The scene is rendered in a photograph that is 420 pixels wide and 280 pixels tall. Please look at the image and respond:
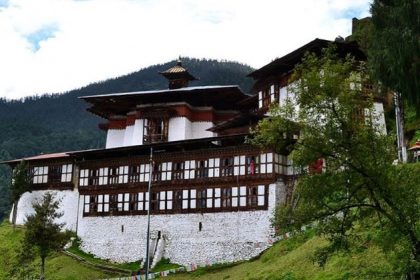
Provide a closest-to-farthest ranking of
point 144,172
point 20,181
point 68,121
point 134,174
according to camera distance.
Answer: point 144,172 → point 134,174 → point 20,181 → point 68,121

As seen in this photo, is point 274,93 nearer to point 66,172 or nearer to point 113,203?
point 113,203

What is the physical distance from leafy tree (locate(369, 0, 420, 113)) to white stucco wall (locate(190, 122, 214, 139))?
34.4 metres

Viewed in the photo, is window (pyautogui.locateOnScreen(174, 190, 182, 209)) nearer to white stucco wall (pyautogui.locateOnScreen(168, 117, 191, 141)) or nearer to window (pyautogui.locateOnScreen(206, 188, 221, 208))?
window (pyautogui.locateOnScreen(206, 188, 221, 208))

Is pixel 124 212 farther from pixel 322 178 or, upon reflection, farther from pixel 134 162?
pixel 322 178

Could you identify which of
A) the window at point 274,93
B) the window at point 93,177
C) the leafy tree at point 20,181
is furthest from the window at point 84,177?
the window at point 274,93

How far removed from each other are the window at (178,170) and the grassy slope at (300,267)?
32.8ft

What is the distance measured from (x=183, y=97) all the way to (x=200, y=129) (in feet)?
13.1

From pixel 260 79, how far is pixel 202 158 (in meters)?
12.1

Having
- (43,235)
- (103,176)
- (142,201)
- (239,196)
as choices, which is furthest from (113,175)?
(43,235)

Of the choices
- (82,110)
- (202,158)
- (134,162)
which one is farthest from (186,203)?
(82,110)

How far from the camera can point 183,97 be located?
6306cm

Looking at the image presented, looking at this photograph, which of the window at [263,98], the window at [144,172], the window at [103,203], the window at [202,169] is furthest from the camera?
the window at [263,98]

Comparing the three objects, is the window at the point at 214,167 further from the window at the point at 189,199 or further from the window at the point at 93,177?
the window at the point at 93,177

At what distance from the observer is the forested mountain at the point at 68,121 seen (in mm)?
149375
